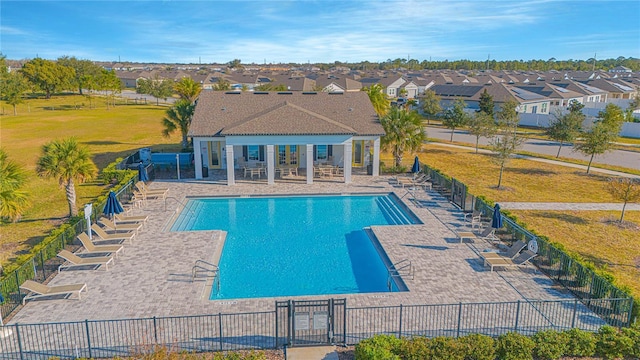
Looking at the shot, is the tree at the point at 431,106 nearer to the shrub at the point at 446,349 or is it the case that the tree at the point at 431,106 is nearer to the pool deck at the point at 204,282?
the pool deck at the point at 204,282

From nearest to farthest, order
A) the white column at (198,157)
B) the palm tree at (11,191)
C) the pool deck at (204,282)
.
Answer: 1. the pool deck at (204,282)
2. the palm tree at (11,191)
3. the white column at (198,157)

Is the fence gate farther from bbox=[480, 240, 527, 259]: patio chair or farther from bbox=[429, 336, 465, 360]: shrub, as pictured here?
bbox=[480, 240, 527, 259]: patio chair

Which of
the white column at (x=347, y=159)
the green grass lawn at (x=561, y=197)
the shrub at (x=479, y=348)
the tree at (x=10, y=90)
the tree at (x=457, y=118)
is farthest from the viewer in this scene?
the tree at (x=10, y=90)

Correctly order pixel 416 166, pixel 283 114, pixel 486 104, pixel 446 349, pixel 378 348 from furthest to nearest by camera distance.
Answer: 1. pixel 486 104
2. pixel 416 166
3. pixel 283 114
4. pixel 446 349
5. pixel 378 348

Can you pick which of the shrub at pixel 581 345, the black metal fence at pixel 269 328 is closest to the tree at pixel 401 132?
the black metal fence at pixel 269 328

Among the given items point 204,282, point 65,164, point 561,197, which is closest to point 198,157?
point 65,164

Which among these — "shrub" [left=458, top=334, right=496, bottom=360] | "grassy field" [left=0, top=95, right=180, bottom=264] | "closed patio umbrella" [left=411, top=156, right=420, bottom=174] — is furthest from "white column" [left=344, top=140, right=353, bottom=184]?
"shrub" [left=458, top=334, right=496, bottom=360]

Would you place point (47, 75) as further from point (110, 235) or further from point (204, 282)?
point (204, 282)

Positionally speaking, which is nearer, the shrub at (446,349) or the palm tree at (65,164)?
the shrub at (446,349)
